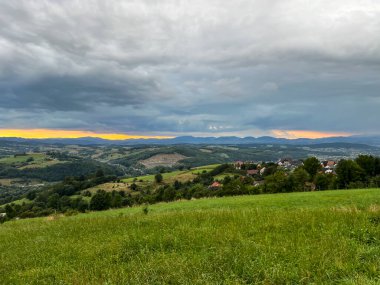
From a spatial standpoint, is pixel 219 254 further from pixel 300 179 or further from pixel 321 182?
pixel 321 182

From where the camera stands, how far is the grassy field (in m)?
7.10

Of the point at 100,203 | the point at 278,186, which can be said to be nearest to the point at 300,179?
the point at 278,186

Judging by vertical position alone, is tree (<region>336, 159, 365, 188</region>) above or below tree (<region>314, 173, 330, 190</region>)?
above

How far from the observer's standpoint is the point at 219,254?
27.7 ft

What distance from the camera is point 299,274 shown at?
696 cm

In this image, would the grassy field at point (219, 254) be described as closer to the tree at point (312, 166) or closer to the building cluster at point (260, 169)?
the tree at point (312, 166)

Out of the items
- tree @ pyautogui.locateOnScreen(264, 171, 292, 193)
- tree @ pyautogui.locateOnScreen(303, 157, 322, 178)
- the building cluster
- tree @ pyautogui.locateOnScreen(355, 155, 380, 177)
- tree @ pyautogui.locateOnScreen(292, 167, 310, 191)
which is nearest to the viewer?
tree @ pyautogui.locateOnScreen(264, 171, 292, 193)

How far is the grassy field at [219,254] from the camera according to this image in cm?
710

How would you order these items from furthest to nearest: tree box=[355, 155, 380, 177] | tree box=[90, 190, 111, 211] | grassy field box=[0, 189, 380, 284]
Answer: tree box=[90, 190, 111, 211]
tree box=[355, 155, 380, 177]
grassy field box=[0, 189, 380, 284]

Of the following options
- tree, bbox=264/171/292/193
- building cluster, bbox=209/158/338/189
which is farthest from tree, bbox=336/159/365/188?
building cluster, bbox=209/158/338/189

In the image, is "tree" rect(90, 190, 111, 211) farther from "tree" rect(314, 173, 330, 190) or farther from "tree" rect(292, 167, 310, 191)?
"tree" rect(314, 173, 330, 190)

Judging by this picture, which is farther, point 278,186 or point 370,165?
point 370,165

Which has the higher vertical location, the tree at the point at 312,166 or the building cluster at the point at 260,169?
the tree at the point at 312,166

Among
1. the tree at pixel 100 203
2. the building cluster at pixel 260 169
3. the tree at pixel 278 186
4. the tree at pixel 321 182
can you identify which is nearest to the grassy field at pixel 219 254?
the tree at pixel 278 186
